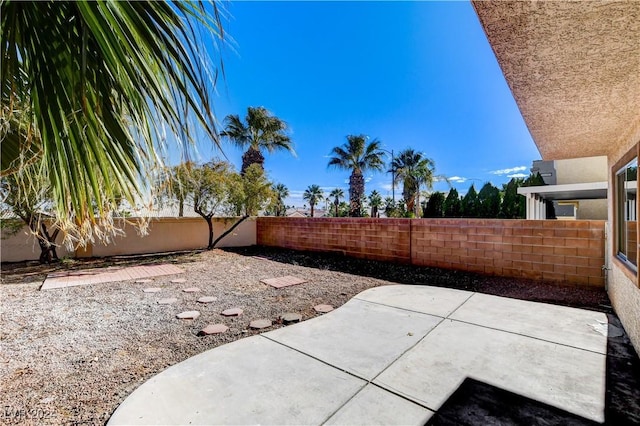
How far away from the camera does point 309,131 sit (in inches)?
856

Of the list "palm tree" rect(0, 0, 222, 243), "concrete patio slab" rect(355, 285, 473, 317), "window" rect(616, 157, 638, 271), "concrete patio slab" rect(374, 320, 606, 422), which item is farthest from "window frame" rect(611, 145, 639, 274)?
"palm tree" rect(0, 0, 222, 243)

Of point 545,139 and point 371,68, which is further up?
point 371,68

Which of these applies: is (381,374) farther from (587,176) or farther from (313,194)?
(313,194)

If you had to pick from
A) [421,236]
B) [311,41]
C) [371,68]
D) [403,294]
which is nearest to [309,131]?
[371,68]

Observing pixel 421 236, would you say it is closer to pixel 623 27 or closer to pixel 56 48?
pixel 623 27

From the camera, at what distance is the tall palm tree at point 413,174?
24.0m

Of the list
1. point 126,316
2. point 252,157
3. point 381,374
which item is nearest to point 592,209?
point 381,374

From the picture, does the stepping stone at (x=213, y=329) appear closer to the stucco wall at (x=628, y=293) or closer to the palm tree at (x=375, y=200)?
the stucco wall at (x=628, y=293)

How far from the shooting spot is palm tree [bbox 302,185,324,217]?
40.6 m

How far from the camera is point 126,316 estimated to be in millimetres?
4105

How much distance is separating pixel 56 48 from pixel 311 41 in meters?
11.3

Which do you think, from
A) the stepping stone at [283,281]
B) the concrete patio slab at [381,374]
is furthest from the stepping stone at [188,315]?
the stepping stone at [283,281]

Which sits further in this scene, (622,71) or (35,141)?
(622,71)

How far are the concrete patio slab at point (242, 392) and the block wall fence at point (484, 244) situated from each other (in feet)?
16.6
